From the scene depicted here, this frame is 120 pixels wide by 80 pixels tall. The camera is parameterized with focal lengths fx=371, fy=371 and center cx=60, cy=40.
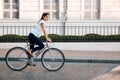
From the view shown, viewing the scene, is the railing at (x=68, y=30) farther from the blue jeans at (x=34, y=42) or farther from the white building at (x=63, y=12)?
the blue jeans at (x=34, y=42)

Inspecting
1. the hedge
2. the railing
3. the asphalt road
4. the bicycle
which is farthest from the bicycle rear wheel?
the railing

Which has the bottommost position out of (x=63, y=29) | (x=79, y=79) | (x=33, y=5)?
(x=79, y=79)

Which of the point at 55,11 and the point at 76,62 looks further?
the point at 55,11

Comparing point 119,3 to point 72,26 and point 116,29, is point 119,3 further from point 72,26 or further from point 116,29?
point 72,26

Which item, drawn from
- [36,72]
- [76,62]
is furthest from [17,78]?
[76,62]

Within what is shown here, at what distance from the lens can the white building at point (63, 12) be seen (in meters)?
20.8

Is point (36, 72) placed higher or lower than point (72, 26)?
lower

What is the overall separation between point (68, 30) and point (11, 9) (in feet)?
12.1

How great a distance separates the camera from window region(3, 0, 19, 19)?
2133 cm

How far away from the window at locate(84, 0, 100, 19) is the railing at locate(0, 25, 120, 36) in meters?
1.47

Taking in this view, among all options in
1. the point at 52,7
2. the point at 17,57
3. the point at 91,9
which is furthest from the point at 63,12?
the point at 17,57

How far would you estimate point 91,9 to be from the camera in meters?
21.4

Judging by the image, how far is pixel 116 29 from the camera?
797 inches

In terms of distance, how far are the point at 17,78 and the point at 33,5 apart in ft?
40.1
